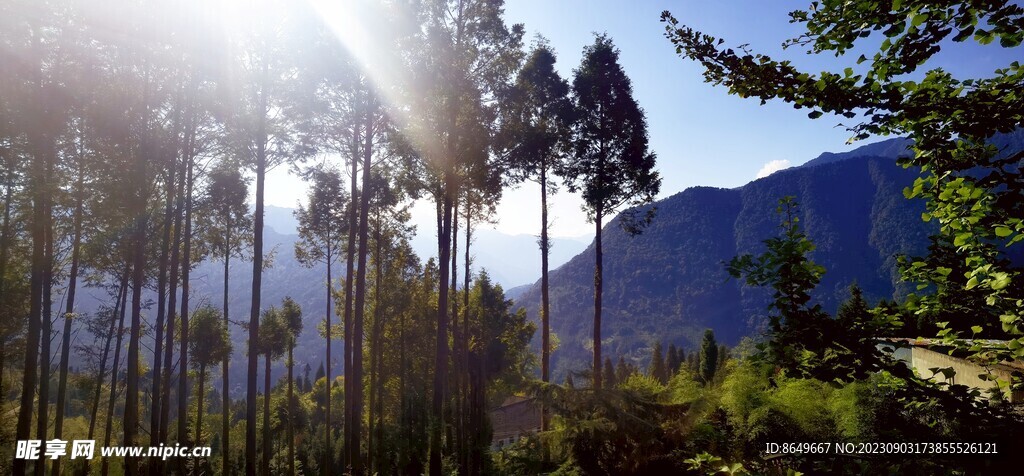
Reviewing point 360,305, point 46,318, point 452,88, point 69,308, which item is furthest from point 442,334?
point 69,308

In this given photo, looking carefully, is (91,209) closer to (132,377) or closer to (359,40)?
(132,377)

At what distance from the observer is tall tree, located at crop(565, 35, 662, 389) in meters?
14.3

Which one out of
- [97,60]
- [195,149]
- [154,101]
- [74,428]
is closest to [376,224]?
[195,149]

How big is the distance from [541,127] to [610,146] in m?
3.23

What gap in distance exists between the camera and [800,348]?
9.11 feet

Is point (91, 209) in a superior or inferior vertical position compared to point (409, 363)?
superior

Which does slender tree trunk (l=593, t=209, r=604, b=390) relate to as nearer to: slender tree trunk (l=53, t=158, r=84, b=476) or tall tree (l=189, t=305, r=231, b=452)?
slender tree trunk (l=53, t=158, r=84, b=476)

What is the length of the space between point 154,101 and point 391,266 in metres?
11.6

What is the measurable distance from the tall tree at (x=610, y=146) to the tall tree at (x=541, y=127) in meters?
0.60

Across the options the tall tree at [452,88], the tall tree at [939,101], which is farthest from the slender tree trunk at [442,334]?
the tall tree at [939,101]

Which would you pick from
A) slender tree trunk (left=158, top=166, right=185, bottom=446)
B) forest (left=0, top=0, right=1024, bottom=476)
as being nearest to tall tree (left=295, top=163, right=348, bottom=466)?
forest (left=0, top=0, right=1024, bottom=476)

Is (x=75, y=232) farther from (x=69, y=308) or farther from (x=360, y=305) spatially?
(x=360, y=305)

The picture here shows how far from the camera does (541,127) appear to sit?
40.6ft

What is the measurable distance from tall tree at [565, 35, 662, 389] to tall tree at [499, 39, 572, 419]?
60cm
